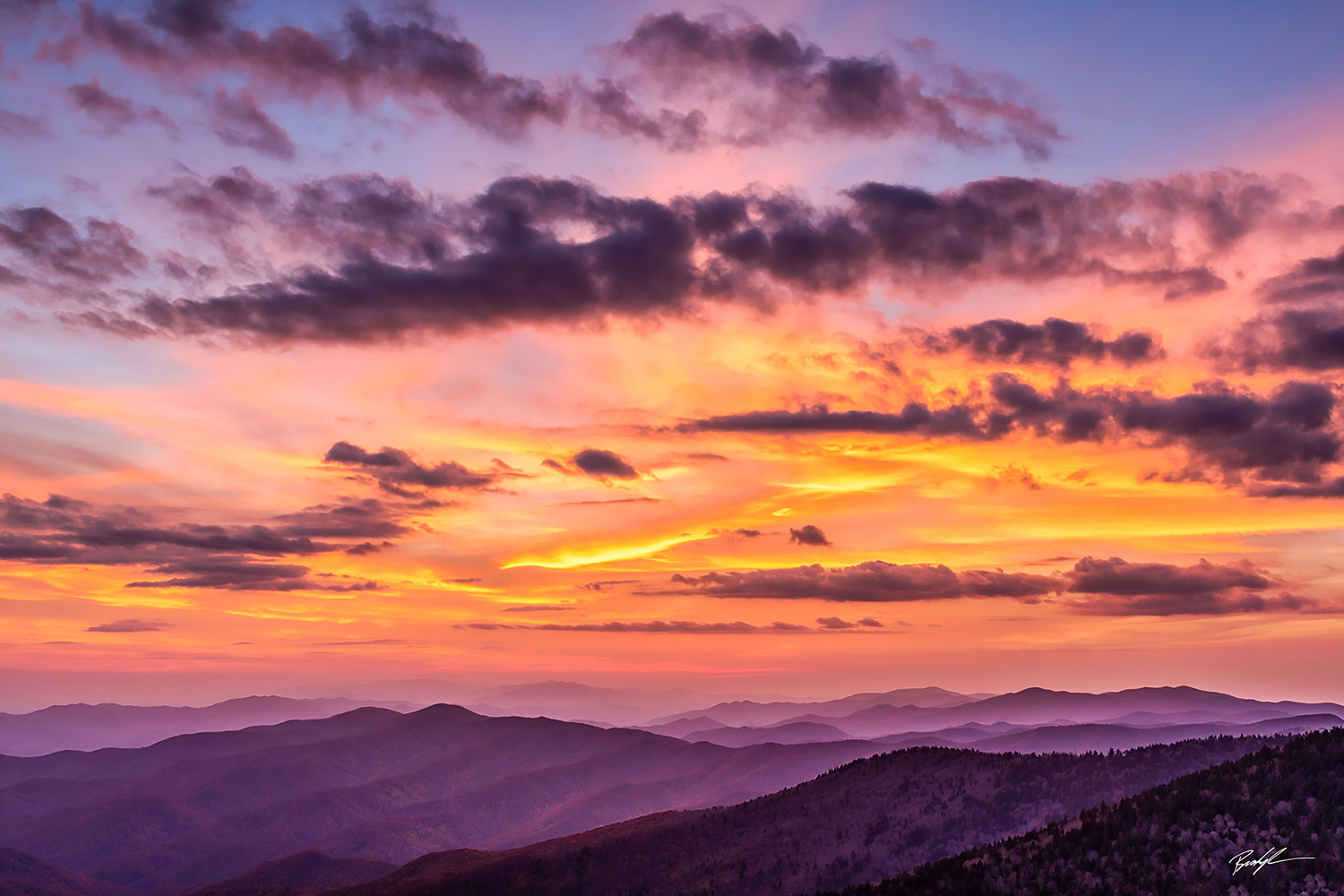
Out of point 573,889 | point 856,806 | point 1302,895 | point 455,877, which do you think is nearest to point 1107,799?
point 856,806

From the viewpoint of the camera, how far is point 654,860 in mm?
161125

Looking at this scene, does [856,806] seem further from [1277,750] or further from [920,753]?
[1277,750]

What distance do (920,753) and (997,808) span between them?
30.5m
